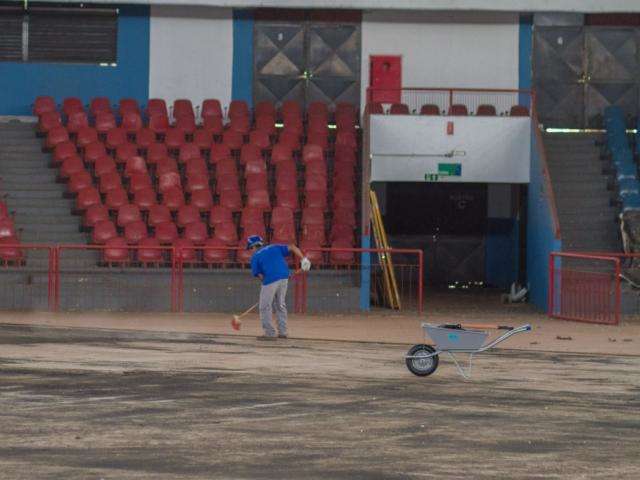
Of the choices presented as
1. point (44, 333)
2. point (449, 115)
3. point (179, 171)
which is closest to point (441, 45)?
point (449, 115)

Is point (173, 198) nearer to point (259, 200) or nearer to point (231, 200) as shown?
point (231, 200)

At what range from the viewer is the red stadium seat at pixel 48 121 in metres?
34.3

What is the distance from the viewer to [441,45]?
37250 millimetres

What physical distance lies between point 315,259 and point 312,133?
5.60 meters

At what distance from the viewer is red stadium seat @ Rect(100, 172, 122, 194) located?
105 ft

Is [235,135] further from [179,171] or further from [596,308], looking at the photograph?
[596,308]

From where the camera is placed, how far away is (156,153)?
33.4 meters

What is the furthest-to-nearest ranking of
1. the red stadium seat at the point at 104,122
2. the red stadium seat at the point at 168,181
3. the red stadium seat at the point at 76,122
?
1. the red stadium seat at the point at 104,122
2. the red stadium seat at the point at 76,122
3. the red stadium seat at the point at 168,181

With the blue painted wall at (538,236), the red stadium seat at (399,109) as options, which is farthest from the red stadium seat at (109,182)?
the blue painted wall at (538,236)

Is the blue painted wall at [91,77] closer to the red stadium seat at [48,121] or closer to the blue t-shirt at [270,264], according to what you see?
the red stadium seat at [48,121]

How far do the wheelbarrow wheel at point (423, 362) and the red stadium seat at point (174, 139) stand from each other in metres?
16.4

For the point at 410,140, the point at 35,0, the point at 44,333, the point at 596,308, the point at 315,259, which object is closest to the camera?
the point at 44,333

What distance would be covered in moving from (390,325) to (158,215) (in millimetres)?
6977

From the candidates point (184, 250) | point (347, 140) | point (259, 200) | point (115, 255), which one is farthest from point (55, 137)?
point (347, 140)
